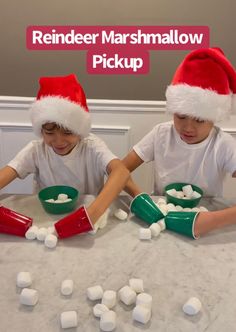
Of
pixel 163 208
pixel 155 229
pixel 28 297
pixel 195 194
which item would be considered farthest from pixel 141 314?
pixel 195 194

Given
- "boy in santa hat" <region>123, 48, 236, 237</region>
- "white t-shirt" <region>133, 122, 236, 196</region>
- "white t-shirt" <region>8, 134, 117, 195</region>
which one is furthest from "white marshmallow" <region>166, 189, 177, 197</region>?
"white t-shirt" <region>8, 134, 117, 195</region>

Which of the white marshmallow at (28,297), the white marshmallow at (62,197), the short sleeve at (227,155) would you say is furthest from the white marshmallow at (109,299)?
the short sleeve at (227,155)

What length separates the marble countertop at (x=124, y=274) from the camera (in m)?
0.74

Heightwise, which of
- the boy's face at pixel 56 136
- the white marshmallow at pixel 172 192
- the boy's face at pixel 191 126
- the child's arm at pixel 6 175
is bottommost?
the white marshmallow at pixel 172 192

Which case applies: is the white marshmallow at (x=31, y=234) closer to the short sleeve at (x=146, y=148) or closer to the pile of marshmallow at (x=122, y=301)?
the pile of marshmallow at (x=122, y=301)

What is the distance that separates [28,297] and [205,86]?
0.95m

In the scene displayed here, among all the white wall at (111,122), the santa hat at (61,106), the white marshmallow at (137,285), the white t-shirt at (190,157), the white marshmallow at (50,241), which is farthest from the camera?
the white wall at (111,122)

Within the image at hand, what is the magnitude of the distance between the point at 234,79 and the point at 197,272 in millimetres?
776

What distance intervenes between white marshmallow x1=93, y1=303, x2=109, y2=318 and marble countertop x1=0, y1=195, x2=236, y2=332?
1cm

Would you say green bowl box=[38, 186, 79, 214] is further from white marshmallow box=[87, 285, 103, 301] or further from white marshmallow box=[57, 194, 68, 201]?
white marshmallow box=[87, 285, 103, 301]

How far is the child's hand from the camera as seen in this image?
1.12 metres

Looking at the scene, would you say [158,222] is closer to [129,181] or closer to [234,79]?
[129,181]

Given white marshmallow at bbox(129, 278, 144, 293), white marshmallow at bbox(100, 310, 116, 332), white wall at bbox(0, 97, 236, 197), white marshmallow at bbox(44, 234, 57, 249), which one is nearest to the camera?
white marshmallow at bbox(100, 310, 116, 332)

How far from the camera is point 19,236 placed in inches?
41.9
